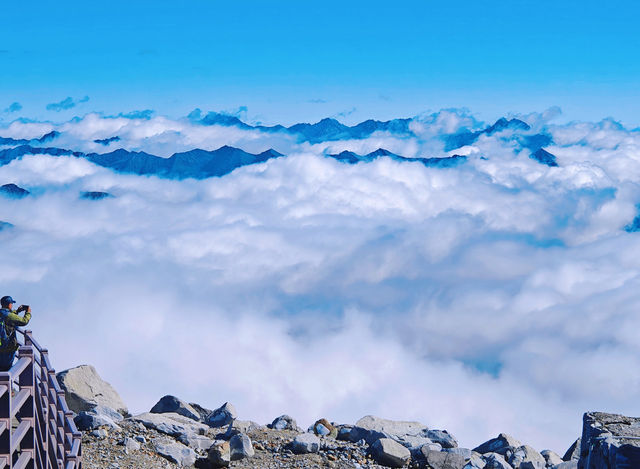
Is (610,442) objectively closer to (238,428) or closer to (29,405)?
(29,405)

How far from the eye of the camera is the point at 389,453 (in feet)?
54.5

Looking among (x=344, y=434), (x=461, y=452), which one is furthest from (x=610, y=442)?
(x=344, y=434)

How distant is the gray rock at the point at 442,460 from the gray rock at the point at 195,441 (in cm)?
576

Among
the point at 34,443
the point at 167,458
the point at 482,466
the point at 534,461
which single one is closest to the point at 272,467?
the point at 167,458

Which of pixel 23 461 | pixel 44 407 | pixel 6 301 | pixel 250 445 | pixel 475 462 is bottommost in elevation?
pixel 23 461

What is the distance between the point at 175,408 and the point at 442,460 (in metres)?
9.26

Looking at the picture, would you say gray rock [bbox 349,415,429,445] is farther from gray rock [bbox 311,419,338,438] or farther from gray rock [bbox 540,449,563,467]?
gray rock [bbox 540,449,563,467]

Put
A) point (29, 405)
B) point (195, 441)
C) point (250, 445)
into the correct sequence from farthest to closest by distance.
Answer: point (195, 441) < point (250, 445) < point (29, 405)

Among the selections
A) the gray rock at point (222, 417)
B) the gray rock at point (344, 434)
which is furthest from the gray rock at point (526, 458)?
the gray rock at point (222, 417)

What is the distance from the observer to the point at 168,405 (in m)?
21.5

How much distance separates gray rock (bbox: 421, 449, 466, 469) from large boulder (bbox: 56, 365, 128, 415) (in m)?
9.47

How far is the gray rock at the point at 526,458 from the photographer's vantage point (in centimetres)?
1722

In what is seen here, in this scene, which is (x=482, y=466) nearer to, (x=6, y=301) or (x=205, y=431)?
(x=205, y=431)

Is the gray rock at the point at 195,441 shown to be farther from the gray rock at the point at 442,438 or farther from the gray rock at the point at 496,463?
the gray rock at the point at 496,463
